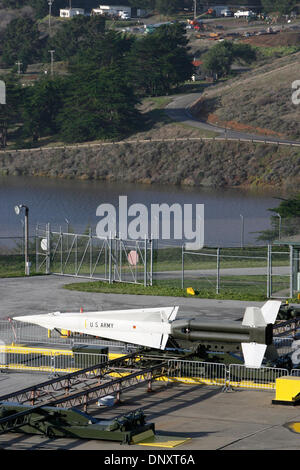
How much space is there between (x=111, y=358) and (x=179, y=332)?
3473 mm

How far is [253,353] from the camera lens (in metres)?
34.2

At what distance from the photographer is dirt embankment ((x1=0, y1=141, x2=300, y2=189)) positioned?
520ft

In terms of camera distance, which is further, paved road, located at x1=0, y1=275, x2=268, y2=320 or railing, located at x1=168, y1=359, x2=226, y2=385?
paved road, located at x1=0, y1=275, x2=268, y2=320

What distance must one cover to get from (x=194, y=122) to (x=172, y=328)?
148 metres

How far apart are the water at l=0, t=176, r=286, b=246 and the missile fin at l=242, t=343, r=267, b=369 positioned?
181 feet

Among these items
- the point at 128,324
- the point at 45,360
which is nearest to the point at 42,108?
the point at 45,360

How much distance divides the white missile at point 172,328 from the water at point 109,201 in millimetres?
52640

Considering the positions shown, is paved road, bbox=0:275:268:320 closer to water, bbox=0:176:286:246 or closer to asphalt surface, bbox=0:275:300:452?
asphalt surface, bbox=0:275:300:452

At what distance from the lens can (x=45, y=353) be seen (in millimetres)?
38875

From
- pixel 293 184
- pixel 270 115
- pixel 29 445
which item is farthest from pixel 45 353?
pixel 270 115

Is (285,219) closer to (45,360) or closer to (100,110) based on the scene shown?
(45,360)

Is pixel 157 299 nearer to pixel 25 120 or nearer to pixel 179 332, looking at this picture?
pixel 179 332

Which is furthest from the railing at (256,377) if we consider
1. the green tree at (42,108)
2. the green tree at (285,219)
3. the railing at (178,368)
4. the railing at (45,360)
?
the green tree at (42,108)

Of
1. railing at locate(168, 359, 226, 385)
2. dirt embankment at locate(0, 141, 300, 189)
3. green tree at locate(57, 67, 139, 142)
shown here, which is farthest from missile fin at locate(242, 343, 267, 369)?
green tree at locate(57, 67, 139, 142)
